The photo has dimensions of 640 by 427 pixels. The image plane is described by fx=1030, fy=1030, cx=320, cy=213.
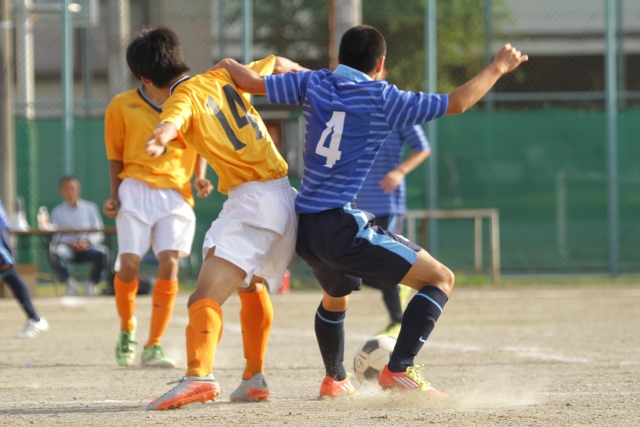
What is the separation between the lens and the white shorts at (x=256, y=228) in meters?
4.62

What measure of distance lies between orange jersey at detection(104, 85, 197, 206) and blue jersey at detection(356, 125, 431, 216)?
146 cm

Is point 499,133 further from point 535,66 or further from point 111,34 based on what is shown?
point 111,34

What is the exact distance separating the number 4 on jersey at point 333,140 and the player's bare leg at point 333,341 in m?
0.76

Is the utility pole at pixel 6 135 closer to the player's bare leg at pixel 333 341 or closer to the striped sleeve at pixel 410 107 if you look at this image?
the player's bare leg at pixel 333 341

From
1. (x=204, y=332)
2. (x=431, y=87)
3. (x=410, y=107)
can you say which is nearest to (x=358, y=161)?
(x=410, y=107)

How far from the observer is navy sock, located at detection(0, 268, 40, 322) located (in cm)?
794

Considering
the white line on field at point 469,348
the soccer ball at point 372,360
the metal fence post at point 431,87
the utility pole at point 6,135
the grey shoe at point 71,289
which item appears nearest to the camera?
the soccer ball at point 372,360

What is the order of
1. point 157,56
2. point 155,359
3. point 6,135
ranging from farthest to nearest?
point 6,135, point 155,359, point 157,56

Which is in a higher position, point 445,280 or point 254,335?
point 445,280

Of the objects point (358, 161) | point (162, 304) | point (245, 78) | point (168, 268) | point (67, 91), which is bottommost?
point (162, 304)

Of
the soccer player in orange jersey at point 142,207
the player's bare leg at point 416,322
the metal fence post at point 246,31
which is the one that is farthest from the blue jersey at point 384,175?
the metal fence post at point 246,31

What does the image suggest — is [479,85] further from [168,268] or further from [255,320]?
[168,268]

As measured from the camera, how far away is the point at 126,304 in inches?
255

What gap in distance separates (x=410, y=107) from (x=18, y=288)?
4.52m
